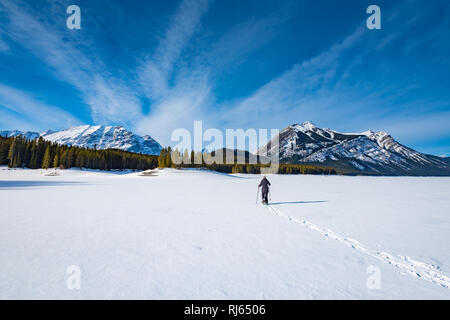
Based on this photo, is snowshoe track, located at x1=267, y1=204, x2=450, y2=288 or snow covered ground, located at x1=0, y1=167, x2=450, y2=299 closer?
snow covered ground, located at x1=0, y1=167, x2=450, y2=299

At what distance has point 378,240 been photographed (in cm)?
724

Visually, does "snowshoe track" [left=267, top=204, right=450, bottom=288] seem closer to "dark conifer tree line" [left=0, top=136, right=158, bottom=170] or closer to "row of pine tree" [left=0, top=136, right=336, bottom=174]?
"row of pine tree" [left=0, top=136, right=336, bottom=174]

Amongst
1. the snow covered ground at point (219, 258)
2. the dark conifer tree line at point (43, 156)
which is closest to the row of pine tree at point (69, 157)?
the dark conifer tree line at point (43, 156)

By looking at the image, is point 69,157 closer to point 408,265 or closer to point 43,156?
point 43,156

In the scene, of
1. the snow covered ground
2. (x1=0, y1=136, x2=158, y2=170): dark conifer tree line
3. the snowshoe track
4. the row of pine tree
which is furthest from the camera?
the row of pine tree

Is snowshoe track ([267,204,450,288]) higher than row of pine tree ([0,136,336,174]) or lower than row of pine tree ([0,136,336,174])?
lower

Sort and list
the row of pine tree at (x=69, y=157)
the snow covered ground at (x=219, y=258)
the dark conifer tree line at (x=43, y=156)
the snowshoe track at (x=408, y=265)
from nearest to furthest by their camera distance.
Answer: the snow covered ground at (x=219, y=258) → the snowshoe track at (x=408, y=265) → the dark conifer tree line at (x=43, y=156) → the row of pine tree at (x=69, y=157)

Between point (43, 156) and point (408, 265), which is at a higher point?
point (43, 156)

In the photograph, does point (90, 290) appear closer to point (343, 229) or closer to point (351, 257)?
point (351, 257)

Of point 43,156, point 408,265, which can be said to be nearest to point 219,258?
point 408,265

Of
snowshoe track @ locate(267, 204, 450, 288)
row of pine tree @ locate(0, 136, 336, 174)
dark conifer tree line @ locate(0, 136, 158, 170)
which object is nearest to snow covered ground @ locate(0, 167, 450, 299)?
snowshoe track @ locate(267, 204, 450, 288)

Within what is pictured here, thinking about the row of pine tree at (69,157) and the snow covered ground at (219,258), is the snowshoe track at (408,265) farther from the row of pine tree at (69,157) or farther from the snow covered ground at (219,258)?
the row of pine tree at (69,157)

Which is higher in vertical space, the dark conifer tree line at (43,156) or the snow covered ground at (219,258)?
the dark conifer tree line at (43,156)

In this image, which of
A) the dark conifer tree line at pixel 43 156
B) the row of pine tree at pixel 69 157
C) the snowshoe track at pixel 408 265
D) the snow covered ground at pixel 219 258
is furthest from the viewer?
the row of pine tree at pixel 69 157
